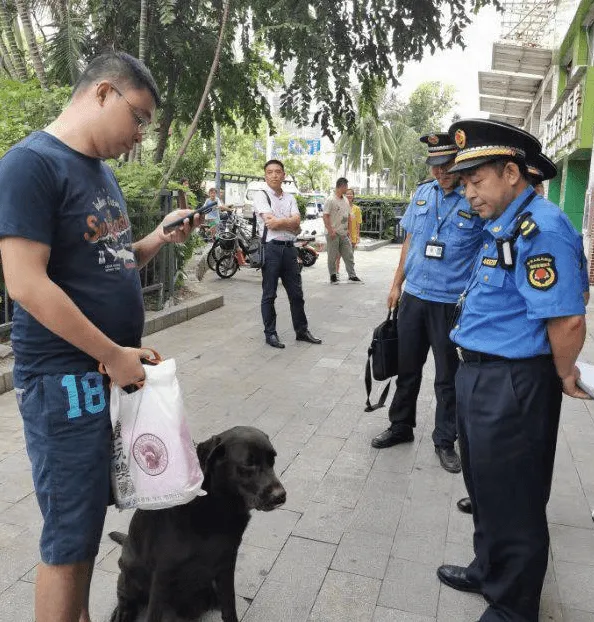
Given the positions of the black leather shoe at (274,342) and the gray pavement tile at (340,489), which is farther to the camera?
the black leather shoe at (274,342)

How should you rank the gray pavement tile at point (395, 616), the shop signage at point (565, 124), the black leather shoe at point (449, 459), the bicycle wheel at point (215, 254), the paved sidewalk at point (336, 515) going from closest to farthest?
the gray pavement tile at point (395, 616), the paved sidewalk at point (336, 515), the black leather shoe at point (449, 459), the bicycle wheel at point (215, 254), the shop signage at point (565, 124)

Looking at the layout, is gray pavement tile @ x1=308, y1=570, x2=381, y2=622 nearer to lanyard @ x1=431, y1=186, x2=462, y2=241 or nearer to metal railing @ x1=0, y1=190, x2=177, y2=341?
lanyard @ x1=431, y1=186, x2=462, y2=241

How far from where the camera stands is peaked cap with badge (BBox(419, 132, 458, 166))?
348cm

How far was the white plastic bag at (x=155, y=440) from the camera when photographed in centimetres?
178

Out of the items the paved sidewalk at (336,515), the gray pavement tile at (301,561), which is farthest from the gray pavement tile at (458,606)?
the gray pavement tile at (301,561)

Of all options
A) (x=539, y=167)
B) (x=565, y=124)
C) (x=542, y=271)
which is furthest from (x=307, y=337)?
(x=565, y=124)

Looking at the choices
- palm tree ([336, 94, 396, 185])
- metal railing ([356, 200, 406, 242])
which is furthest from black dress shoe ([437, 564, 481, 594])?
palm tree ([336, 94, 396, 185])

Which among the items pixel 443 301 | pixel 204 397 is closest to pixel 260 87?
pixel 204 397

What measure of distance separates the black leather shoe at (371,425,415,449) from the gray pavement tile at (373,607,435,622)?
5.46 ft

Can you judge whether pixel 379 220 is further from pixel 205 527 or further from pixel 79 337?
pixel 79 337

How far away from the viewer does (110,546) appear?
291 cm

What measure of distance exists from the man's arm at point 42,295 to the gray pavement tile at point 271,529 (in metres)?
1.69

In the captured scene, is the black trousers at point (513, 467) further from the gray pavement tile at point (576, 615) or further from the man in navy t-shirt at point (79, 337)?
the man in navy t-shirt at point (79, 337)

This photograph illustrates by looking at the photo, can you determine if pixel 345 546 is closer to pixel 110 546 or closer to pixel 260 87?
pixel 110 546
